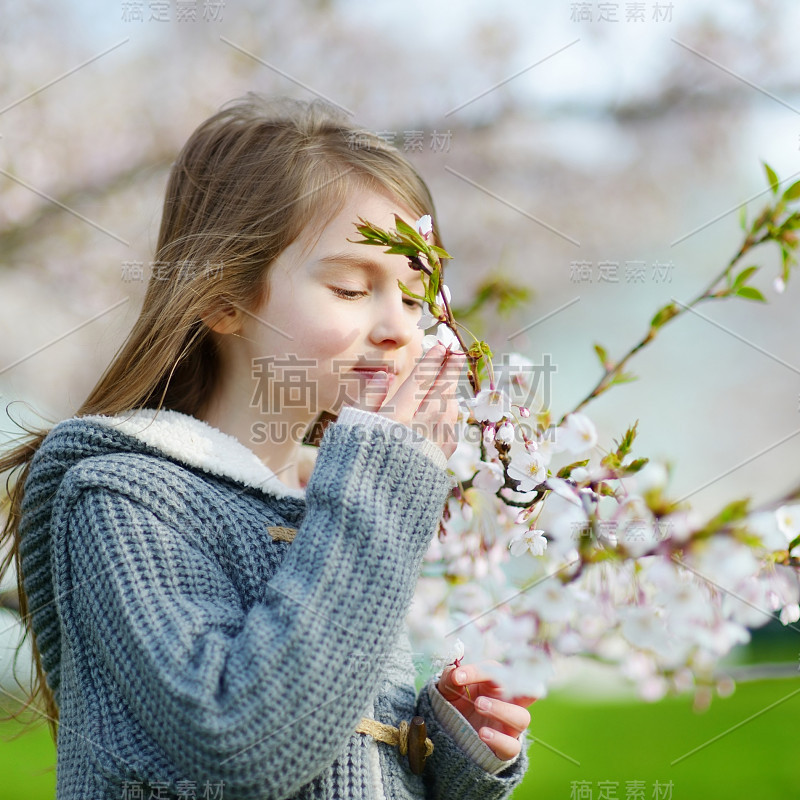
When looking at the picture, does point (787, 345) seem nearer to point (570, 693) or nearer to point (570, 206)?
point (570, 206)

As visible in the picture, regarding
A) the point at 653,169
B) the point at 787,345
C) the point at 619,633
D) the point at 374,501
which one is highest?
the point at 653,169

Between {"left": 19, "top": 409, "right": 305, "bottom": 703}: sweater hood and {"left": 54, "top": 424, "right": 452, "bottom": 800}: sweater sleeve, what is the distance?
7 cm

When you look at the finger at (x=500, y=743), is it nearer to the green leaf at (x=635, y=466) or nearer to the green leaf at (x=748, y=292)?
the green leaf at (x=635, y=466)

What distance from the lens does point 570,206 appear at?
3143 mm

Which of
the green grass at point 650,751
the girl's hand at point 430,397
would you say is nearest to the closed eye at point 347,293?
the girl's hand at point 430,397

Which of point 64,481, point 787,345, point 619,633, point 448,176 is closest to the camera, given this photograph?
point 619,633

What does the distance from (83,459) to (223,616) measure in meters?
0.25

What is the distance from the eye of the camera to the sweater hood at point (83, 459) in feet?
2.76

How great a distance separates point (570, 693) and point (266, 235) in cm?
212

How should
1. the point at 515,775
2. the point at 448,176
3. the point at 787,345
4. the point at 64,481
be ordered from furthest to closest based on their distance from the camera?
the point at 787,345
the point at 448,176
the point at 515,775
the point at 64,481

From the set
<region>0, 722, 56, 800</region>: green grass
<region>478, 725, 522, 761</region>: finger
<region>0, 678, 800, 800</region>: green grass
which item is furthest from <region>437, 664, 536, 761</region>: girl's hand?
<region>0, 722, 56, 800</region>: green grass

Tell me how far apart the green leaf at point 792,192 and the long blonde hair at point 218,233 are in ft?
1.41

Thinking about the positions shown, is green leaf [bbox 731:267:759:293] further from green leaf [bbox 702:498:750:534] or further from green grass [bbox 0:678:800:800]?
green grass [bbox 0:678:800:800]

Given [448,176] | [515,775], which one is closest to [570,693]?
[515,775]
